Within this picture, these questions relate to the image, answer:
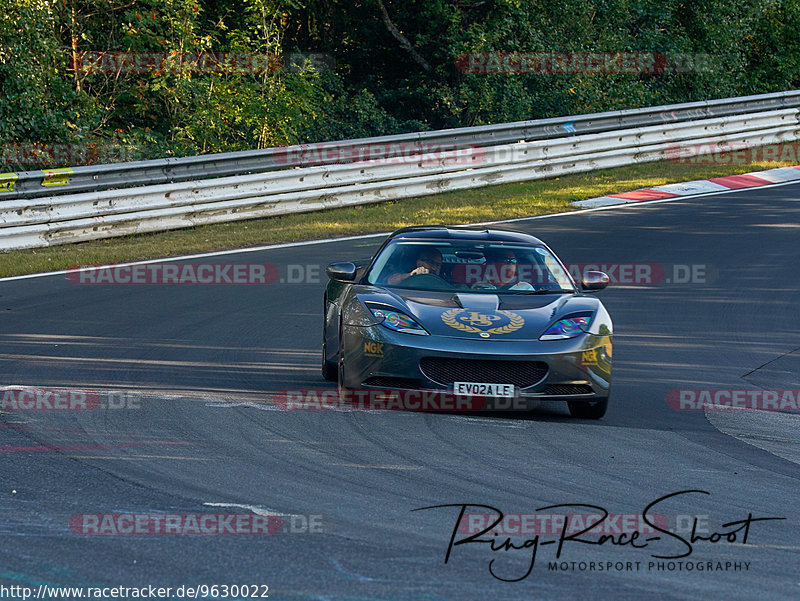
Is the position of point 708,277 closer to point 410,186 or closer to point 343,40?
point 410,186

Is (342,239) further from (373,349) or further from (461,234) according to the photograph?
(373,349)

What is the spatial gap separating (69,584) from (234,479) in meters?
1.62

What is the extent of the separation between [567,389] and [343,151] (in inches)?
480

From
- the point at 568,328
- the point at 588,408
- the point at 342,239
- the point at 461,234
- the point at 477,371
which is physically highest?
the point at 461,234

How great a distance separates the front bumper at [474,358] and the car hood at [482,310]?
10cm

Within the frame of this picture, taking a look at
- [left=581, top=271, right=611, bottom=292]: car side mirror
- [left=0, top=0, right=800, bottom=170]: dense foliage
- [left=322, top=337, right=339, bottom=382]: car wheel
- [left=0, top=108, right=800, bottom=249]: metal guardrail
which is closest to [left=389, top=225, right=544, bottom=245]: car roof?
[left=581, top=271, right=611, bottom=292]: car side mirror

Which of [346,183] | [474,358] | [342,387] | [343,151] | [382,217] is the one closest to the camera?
[474,358]

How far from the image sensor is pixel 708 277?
46.7 ft

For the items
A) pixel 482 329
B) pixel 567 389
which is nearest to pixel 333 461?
pixel 482 329

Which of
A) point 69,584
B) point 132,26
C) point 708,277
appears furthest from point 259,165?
point 69,584

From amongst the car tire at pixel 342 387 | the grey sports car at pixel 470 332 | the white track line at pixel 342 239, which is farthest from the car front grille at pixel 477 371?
the white track line at pixel 342 239

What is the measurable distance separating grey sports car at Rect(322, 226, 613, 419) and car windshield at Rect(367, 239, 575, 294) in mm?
11

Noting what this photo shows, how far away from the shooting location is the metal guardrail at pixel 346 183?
1597 cm

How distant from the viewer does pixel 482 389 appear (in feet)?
24.5
